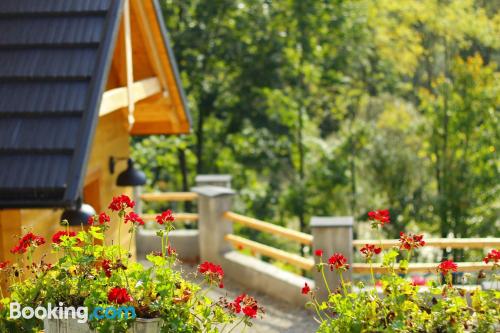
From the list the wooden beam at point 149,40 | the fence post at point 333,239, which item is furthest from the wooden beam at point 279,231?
the wooden beam at point 149,40

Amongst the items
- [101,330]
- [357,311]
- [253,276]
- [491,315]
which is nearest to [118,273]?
[101,330]

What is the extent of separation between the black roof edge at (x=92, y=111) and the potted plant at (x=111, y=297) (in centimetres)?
77

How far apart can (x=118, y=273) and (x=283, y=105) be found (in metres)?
16.6

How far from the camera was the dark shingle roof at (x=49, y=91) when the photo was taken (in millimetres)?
5477

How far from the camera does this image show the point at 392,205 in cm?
1823

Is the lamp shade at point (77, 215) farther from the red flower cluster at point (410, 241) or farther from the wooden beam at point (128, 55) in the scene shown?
the red flower cluster at point (410, 241)

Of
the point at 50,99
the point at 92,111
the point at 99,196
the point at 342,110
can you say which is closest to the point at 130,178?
the point at 99,196

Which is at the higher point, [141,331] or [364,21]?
[364,21]

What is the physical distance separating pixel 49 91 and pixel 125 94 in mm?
1804

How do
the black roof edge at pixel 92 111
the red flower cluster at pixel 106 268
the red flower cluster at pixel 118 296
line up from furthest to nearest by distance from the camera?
the black roof edge at pixel 92 111 < the red flower cluster at pixel 106 268 < the red flower cluster at pixel 118 296

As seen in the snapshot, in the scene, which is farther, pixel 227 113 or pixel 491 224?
pixel 227 113

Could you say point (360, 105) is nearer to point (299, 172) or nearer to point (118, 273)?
point (299, 172)

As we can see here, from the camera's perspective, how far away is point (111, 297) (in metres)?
4.11

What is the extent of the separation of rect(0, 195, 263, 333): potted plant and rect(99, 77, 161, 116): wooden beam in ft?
7.72
